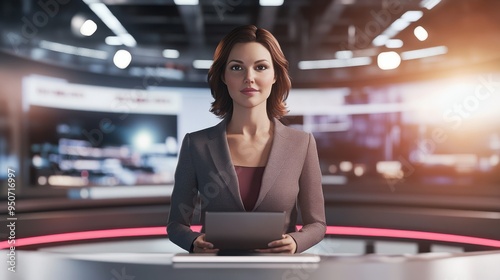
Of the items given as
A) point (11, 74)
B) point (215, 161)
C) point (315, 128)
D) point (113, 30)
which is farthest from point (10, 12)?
point (215, 161)

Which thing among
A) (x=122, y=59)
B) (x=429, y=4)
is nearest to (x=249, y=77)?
(x=122, y=59)

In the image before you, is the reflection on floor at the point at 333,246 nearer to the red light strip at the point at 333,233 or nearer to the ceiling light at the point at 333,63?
the red light strip at the point at 333,233

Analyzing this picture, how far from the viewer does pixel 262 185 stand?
56.4 inches

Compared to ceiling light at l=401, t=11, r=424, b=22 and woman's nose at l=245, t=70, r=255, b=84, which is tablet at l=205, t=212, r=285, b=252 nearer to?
woman's nose at l=245, t=70, r=255, b=84

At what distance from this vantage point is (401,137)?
22.1 feet

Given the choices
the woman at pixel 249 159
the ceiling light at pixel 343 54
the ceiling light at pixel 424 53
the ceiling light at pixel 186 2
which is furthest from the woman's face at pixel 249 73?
the ceiling light at pixel 343 54

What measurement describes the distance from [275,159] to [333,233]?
148 inches

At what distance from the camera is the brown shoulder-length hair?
58.6 inches

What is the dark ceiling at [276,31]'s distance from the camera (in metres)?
5.25

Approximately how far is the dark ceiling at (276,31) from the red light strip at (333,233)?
7.34 ft

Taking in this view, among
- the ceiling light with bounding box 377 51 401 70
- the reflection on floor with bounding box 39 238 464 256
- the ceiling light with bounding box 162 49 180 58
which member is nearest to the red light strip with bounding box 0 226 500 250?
the reflection on floor with bounding box 39 238 464 256

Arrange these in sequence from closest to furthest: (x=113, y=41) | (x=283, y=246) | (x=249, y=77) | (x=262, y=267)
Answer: (x=262, y=267), (x=283, y=246), (x=249, y=77), (x=113, y=41)

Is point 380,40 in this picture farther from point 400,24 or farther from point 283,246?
point 283,246

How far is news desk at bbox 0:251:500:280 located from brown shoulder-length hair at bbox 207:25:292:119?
536 millimetres
